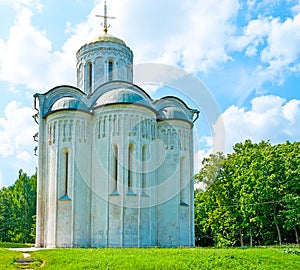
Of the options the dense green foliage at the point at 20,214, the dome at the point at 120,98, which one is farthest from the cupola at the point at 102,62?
the dense green foliage at the point at 20,214

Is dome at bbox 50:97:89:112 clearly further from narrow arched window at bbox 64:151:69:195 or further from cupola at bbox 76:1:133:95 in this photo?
cupola at bbox 76:1:133:95

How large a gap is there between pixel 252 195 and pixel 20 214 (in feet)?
77.9

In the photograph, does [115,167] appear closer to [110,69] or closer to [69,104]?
[69,104]

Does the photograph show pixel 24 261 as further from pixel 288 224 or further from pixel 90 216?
pixel 288 224

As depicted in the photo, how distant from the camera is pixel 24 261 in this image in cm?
1595

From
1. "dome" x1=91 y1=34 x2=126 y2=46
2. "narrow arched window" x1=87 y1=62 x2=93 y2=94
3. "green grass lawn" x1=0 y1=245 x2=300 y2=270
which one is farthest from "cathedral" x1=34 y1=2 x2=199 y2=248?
"green grass lawn" x1=0 y1=245 x2=300 y2=270

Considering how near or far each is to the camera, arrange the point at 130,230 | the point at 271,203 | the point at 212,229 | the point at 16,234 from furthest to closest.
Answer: the point at 16,234, the point at 212,229, the point at 271,203, the point at 130,230

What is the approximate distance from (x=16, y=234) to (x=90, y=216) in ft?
72.8

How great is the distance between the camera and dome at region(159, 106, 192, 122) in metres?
27.2

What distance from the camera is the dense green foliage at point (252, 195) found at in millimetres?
31047

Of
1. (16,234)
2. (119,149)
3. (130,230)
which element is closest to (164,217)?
(130,230)

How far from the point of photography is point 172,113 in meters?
27.3

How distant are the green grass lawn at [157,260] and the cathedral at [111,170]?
20.5 feet

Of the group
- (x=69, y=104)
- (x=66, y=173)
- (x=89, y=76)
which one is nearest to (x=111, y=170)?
(x=66, y=173)
